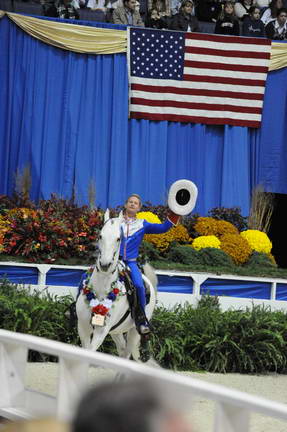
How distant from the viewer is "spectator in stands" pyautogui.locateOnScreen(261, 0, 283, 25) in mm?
15480

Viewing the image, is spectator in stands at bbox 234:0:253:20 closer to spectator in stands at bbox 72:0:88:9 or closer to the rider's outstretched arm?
spectator in stands at bbox 72:0:88:9

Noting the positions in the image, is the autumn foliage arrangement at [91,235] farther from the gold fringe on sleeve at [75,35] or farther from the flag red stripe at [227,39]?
the flag red stripe at [227,39]

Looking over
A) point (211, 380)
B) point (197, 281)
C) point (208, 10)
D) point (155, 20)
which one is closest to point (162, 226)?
point (211, 380)

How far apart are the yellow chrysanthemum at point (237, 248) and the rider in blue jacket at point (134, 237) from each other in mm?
5368

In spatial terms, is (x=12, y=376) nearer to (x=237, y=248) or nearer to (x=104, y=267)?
(x=104, y=267)

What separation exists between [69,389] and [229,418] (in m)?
1.03

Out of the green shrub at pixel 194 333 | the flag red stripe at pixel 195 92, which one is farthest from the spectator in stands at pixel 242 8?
the green shrub at pixel 194 333

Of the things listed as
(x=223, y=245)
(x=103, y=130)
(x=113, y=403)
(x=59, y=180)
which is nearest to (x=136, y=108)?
(x=103, y=130)

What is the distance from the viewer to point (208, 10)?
15.7m

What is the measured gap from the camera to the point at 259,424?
22.5 feet

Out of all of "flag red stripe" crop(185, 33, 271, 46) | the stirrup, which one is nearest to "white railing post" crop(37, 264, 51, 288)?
the stirrup

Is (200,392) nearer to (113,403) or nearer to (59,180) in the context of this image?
(113,403)

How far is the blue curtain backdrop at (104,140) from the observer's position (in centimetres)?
1441

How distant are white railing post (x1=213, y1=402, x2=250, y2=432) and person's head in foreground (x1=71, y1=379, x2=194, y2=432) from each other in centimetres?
190
